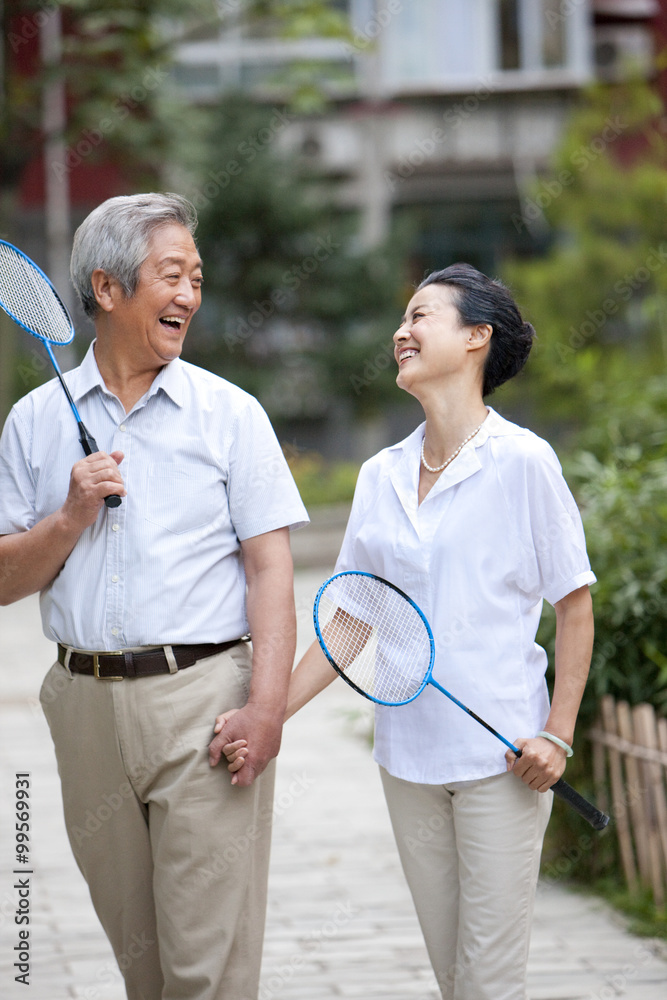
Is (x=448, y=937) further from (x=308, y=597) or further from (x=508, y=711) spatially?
(x=308, y=597)

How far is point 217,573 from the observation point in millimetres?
2600

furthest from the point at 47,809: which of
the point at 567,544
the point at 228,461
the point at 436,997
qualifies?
the point at 567,544

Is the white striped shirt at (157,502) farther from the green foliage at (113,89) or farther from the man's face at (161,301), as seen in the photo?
the green foliage at (113,89)

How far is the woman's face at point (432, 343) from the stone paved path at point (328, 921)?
1.94 metres

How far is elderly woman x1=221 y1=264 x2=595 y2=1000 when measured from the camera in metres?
2.47

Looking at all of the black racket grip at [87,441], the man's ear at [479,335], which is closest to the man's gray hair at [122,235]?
the black racket grip at [87,441]

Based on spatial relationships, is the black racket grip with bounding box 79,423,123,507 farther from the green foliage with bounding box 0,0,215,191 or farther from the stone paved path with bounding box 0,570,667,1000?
the green foliage with bounding box 0,0,215,191

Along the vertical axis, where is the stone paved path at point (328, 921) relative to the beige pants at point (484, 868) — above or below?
below

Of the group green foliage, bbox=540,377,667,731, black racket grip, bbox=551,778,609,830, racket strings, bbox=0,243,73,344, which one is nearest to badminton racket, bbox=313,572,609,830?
black racket grip, bbox=551,778,609,830

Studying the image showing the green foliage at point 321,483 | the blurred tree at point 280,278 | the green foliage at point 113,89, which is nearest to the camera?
the green foliage at point 113,89

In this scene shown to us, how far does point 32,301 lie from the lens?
9.14 ft

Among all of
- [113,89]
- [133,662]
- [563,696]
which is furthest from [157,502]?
[113,89]

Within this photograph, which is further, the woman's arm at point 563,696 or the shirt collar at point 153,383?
the shirt collar at point 153,383

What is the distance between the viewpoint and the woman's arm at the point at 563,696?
2438 millimetres
